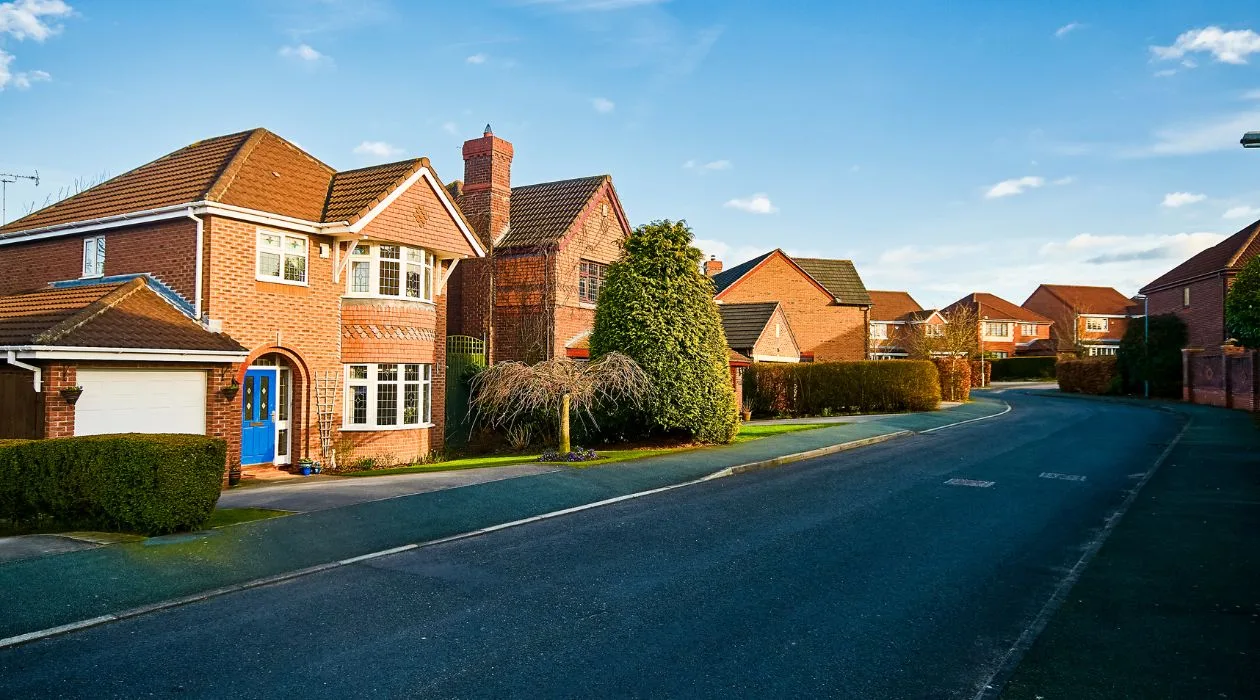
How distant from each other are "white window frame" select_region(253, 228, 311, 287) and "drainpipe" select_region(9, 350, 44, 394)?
4815 millimetres

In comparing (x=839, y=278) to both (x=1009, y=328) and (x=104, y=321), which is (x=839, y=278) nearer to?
(x=1009, y=328)

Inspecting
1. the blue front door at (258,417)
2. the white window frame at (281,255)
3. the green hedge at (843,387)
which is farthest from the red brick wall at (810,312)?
the blue front door at (258,417)

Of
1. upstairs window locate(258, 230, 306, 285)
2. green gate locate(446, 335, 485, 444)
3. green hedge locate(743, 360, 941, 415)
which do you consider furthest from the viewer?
green hedge locate(743, 360, 941, 415)

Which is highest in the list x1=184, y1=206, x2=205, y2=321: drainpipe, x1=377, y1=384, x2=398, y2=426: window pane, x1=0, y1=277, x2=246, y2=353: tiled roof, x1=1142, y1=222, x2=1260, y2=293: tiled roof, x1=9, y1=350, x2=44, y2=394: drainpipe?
x1=1142, y1=222, x2=1260, y2=293: tiled roof

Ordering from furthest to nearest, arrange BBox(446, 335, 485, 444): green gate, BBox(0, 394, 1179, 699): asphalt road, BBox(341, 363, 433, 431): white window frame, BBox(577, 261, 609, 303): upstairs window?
BBox(577, 261, 609, 303): upstairs window < BBox(446, 335, 485, 444): green gate < BBox(341, 363, 433, 431): white window frame < BBox(0, 394, 1179, 699): asphalt road

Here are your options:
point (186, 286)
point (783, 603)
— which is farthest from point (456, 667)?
point (186, 286)

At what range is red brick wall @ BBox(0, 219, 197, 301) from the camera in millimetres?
17000

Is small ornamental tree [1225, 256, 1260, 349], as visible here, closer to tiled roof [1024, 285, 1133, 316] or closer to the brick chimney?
the brick chimney

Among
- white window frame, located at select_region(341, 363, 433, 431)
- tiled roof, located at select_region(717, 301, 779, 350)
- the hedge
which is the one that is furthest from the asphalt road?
the hedge

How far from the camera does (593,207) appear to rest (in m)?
28.2

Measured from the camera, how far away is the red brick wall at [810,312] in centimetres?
5466

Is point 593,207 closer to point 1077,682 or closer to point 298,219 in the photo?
point 298,219

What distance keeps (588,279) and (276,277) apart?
474 inches

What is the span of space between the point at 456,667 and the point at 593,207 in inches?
922
